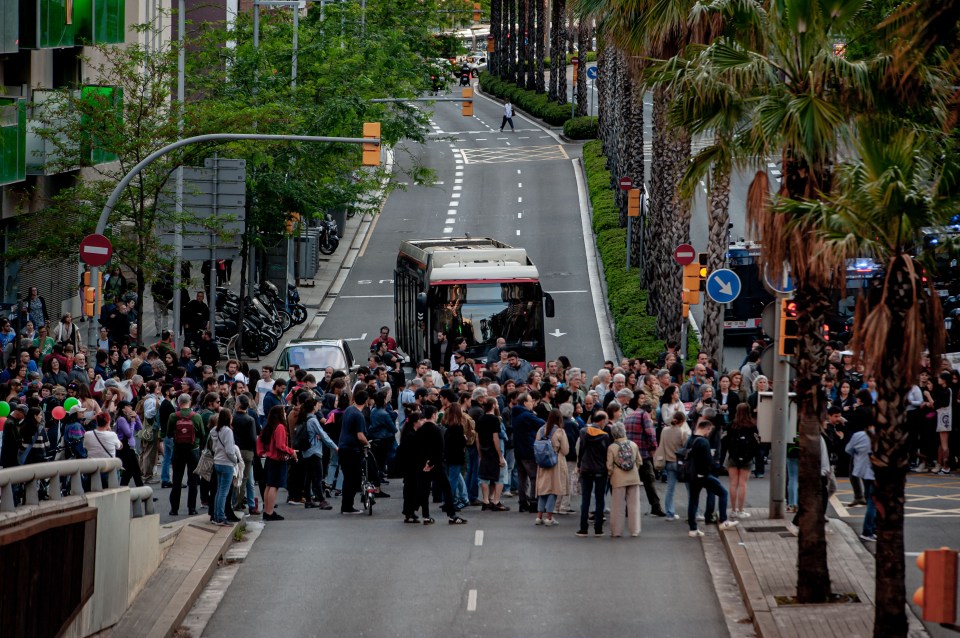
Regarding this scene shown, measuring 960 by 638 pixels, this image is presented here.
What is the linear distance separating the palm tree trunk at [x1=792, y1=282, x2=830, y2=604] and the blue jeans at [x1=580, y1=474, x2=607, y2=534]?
3.77 meters

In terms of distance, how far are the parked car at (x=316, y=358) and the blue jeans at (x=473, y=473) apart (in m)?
9.42

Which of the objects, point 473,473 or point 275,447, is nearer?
point 275,447

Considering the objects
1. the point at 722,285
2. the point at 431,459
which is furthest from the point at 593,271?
the point at 431,459

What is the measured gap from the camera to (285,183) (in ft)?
135

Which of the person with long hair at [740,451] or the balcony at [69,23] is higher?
the balcony at [69,23]

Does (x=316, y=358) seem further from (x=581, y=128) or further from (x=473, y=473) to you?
(x=581, y=128)

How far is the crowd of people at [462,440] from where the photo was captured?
1931 cm

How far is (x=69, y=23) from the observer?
39.9m

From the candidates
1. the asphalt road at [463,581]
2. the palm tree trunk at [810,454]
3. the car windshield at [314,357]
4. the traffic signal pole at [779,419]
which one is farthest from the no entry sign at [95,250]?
the palm tree trunk at [810,454]

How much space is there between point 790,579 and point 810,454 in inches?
57.7

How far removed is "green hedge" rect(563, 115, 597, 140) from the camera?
80312 millimetres

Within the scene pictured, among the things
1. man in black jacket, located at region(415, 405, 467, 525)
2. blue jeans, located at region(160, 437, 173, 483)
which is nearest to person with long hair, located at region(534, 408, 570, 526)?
man in black jacket, located at region(415, 405, 467, 525)

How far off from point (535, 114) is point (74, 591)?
80.2 metres

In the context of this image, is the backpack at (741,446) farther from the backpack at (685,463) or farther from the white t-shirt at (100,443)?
the white t-shirt at (100,443)
